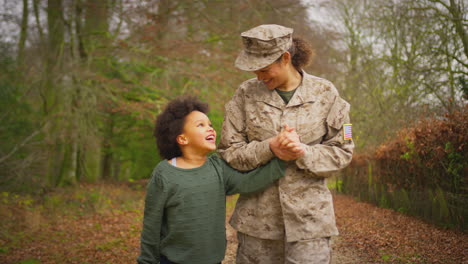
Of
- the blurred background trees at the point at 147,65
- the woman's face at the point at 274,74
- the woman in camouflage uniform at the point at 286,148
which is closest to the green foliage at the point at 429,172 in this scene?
the blurred background trees at the point at 147,65

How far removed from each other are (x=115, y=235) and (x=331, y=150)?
20.2 ft

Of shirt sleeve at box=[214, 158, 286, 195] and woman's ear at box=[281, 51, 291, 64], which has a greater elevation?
woman's ear at box=[281, 51, 291, 64]

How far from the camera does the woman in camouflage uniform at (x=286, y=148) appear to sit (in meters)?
2.55

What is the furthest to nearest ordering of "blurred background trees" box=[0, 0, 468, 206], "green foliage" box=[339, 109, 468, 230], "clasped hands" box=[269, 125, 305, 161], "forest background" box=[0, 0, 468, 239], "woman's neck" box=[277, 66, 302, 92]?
"blurred background trees" box=[0, 0, 468, 206], "forest background" box=[0, 0, 468, 239], "green foliage" box=[339, 109, 468, 230], "woman's neck" box=[277, 66, 302, 92], "clasped hands" box=[269, 125, 305, 161]

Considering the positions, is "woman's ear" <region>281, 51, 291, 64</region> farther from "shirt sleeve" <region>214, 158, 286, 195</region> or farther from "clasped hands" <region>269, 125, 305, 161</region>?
"shirt sleeve" <region>214, 158, 286, 195</region>

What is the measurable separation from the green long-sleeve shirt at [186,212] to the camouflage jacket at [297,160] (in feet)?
0.37

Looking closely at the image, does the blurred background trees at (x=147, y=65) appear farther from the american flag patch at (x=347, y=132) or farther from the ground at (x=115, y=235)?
the american flag patch at (x=347, y=132)

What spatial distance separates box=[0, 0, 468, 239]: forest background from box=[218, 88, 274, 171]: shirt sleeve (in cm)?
441

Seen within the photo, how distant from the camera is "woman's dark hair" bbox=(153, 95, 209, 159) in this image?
2871 mm

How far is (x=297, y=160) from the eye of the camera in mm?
2541

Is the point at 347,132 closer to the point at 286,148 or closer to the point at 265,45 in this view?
the point at 286,148

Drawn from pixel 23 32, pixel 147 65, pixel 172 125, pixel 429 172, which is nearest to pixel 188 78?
pixel 147 65

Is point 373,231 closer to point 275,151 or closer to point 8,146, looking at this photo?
point 275,151

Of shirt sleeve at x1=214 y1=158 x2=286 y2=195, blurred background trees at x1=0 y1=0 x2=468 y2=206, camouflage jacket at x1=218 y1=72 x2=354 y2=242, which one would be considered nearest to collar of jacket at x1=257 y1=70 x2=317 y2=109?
camouflage jacket at x1=218 y1=72 x2=354 y2=242
